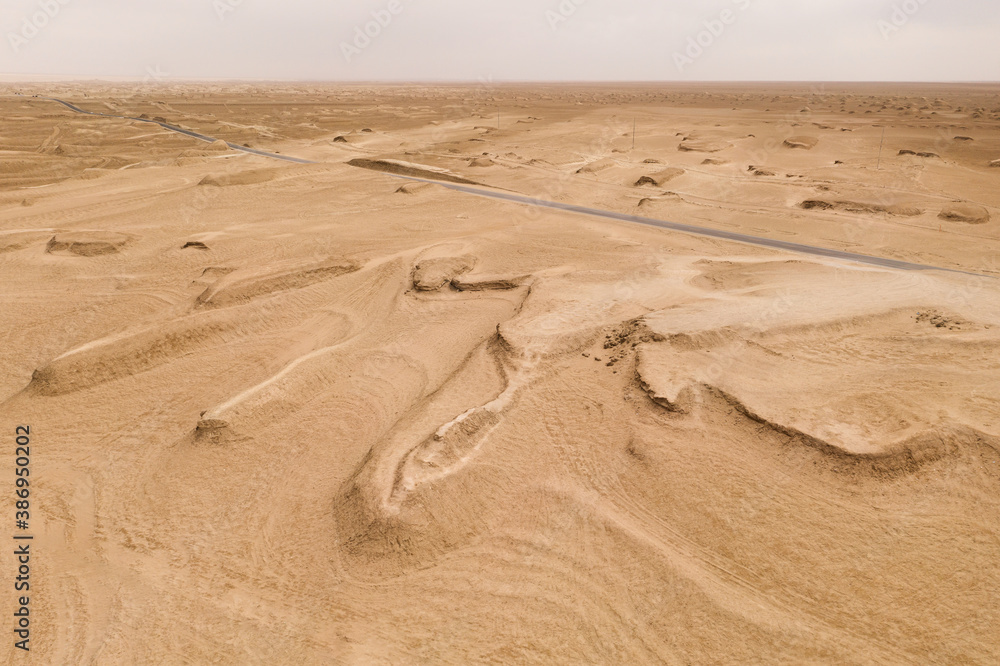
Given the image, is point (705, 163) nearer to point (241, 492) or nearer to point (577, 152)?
point (577, 152)

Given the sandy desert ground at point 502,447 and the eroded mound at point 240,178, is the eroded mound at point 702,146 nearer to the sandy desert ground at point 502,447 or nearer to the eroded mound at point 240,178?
the sandy desert ground at point 502,447

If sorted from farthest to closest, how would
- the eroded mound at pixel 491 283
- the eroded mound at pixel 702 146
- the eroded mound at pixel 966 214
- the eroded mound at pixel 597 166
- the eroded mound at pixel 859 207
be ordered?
the eroded mound at pixel 702 146 → the eroded mound at pixel 597 166 → the eroded mound at pixel 859 207 → the eroded mound at pixel 966 214 → the eroded mound at pixel 491 283

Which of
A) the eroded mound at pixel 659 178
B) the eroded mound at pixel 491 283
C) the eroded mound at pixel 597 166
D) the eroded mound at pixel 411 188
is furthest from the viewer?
the eroded mound at pixel 597 166

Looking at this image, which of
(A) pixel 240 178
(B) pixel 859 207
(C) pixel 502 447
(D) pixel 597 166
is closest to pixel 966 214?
(B) pixel 859 207

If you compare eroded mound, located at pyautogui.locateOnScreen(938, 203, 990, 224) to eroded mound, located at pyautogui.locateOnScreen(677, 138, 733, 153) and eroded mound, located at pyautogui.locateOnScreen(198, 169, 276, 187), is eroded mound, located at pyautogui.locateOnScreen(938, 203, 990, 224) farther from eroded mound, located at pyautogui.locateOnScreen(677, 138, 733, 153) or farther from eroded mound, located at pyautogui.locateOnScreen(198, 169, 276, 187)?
eroded mound, located at pyautogui.locateOnScreen(198, 169, 276, 187)

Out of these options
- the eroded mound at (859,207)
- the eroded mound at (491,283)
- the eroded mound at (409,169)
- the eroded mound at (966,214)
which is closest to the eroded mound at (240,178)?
the eroded mound at (409,169)

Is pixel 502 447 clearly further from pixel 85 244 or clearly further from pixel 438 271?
pixel 85 244
